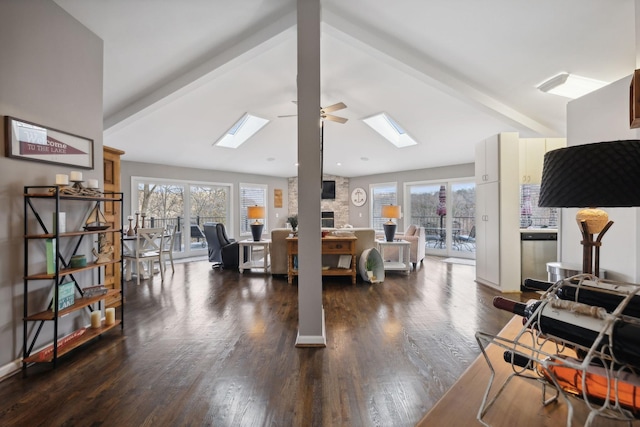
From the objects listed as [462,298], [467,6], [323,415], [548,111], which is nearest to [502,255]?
[462,298]

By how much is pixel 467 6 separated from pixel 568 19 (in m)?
0.87

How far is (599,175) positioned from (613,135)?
7.91ft

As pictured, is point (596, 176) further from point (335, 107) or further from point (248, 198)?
point (248, 198)

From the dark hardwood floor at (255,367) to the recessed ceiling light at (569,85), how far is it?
2617 mm

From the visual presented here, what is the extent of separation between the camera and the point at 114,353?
2.30m

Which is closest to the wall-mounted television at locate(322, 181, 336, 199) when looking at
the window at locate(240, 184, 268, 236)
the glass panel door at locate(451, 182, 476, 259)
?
→ the window at locate(240, 184, 268, 236)

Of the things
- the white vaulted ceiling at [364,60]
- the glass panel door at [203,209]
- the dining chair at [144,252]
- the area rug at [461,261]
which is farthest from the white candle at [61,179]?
the area rug at [461,261]

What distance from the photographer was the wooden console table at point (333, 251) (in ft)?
14.9

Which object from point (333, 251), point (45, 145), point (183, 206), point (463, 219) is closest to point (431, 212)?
point (463, 219)

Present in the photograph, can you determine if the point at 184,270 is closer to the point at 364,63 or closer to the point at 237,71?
the point at 237,71

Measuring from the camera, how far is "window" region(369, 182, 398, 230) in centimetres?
815

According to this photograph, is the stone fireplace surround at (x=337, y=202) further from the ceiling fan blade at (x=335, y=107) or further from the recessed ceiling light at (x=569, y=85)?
the recessed ceiling light at (x=569, y=85)

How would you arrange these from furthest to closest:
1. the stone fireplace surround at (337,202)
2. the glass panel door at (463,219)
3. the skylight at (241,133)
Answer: the stone fireplace surround at (337,202), the glass panel door at (463,219), the skylight at (241,133)

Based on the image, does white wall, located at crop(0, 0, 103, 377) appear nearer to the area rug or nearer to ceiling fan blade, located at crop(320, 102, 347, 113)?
ceiling fan blade, located at crop(320, 102, 347, 113)
